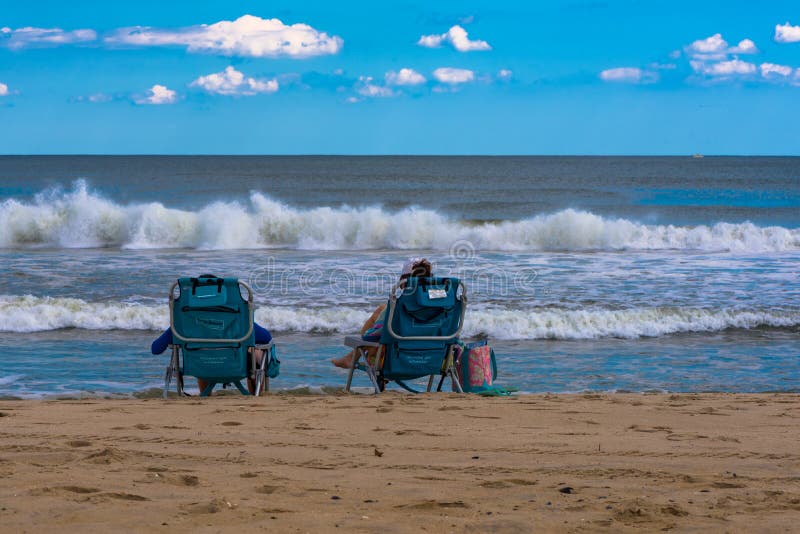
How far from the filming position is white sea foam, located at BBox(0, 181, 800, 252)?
21.1m

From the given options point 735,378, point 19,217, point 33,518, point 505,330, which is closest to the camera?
point 33,518

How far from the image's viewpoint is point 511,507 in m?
3.55

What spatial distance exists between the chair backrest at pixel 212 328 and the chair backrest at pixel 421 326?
1040 mm

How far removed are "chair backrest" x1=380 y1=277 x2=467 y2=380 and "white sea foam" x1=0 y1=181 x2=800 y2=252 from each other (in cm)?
1376

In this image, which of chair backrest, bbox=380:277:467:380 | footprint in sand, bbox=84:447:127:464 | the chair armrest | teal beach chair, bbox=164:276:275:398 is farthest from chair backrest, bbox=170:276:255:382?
footprint in sand, bbox=84:447:127:464

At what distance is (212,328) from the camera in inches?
258

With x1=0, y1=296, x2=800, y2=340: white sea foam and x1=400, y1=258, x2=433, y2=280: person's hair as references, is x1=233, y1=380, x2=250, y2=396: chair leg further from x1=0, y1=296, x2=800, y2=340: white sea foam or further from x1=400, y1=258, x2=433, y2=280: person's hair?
x1=0, y1=296, x2=800, y2=340: white sea foam

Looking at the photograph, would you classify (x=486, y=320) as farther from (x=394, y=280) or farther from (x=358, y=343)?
(x=394, y=280)

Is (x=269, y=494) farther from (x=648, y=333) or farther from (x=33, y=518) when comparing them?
(x=648, y=333)

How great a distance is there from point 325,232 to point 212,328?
50.4 feet

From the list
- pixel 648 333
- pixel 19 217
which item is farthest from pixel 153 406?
pixel 19 217

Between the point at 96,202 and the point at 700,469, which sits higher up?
the point at 96,202

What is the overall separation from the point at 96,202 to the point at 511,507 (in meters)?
21.5

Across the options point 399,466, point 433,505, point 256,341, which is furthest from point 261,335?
point 433,505
